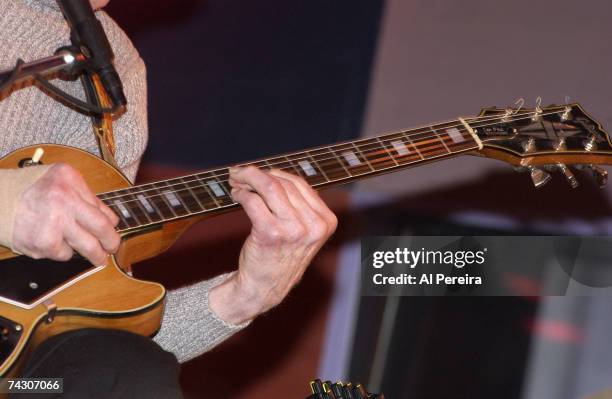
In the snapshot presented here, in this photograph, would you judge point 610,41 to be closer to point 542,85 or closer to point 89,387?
point 542,85

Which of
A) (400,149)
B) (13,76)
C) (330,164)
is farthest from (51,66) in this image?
(400,149)

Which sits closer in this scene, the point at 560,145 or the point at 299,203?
the point at 299,203

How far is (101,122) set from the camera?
1.68 m

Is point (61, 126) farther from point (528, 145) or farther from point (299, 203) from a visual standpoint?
point (528, 145)

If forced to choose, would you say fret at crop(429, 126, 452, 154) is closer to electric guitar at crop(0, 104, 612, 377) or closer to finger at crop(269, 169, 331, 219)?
electric guitar at crop(0, 104, 612, 377)

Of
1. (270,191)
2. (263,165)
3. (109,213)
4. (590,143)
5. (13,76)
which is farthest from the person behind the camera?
(590,143)

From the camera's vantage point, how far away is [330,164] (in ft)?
5.11

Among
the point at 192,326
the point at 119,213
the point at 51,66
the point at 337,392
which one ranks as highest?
the point at 51,66

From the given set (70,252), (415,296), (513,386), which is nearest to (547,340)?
(513,386)

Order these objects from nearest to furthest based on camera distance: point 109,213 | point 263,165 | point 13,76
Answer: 1. point 13,76
2. point 109,213
3. point 263,165

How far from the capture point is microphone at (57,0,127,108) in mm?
1222

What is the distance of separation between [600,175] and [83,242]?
34.6 inches

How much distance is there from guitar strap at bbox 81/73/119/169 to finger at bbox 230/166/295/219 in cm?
32

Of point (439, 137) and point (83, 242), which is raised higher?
point (439, 137)
